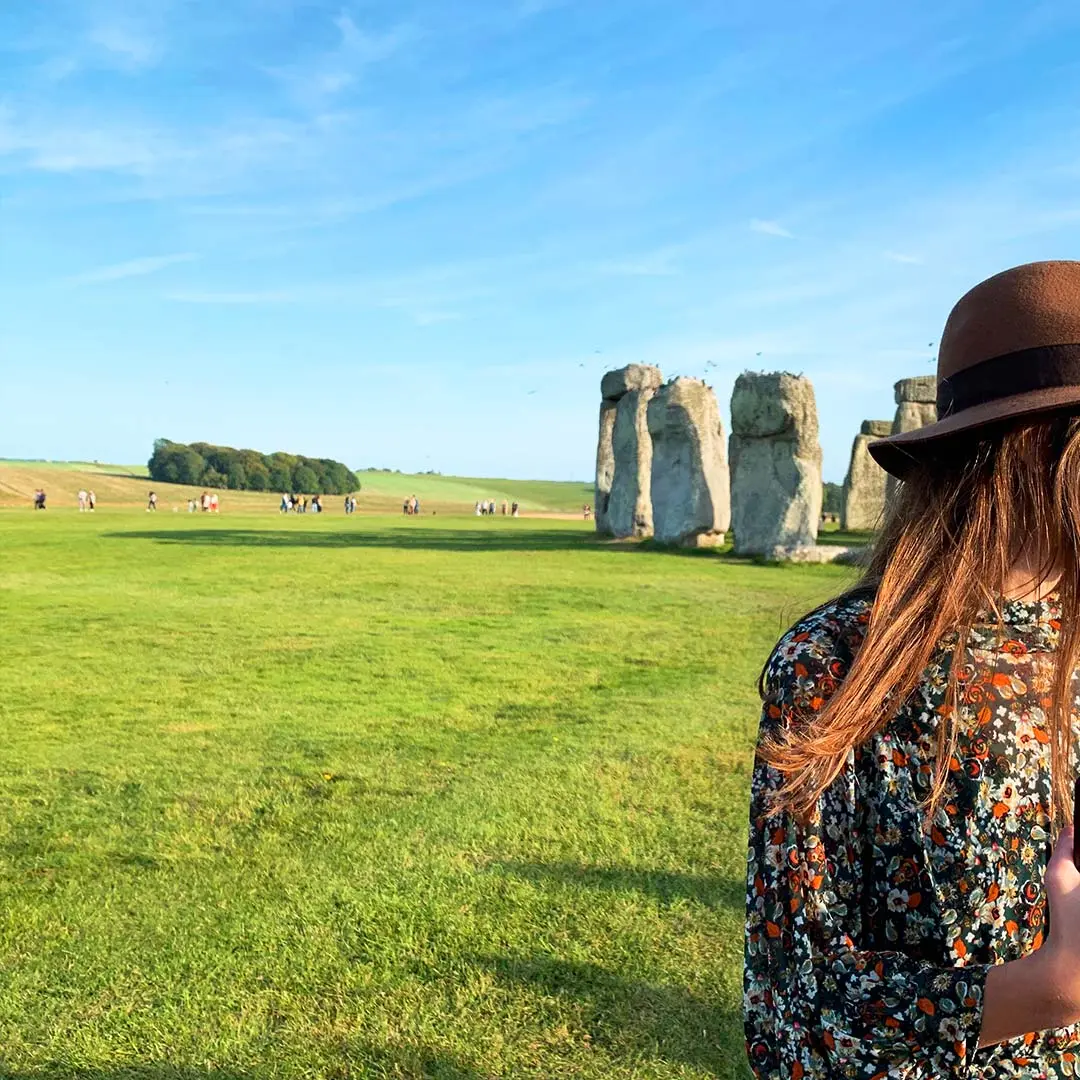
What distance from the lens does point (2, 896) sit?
13.4 feet

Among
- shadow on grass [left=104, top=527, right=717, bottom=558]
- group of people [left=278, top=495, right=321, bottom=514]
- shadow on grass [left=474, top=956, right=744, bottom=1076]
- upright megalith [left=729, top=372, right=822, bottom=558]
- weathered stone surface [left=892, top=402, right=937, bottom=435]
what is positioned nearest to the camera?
shadow on grass [left=474, top=956, right=744, bottom=1076]

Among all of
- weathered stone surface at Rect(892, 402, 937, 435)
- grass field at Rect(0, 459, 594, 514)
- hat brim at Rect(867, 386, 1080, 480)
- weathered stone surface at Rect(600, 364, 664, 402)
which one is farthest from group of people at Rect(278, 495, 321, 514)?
hat brim at Rect(867, 386, 1080, 480)

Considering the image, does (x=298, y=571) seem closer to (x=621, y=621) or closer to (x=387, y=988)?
(x=621, y=621)

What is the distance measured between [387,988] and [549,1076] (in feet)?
2.25

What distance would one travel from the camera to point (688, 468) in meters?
21.0

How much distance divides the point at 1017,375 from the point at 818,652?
44cm

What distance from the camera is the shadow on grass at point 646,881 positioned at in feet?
13.8

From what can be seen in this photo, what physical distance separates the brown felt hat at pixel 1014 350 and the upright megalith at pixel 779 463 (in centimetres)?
1720

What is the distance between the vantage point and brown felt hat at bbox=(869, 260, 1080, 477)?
1.36 metres

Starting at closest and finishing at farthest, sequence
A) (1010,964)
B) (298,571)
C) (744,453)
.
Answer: (1010,964) < (298,571) < (744,453)

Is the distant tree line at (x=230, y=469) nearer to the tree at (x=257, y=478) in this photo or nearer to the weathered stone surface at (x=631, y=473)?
the tree at (x=257, y=478)

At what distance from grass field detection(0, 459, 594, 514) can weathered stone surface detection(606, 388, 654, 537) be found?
992 inches

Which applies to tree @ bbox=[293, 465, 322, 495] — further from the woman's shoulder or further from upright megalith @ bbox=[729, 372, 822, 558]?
the woman's shoulder

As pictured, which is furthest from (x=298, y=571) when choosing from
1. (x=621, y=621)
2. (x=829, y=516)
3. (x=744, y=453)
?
(x=829, y=516)
